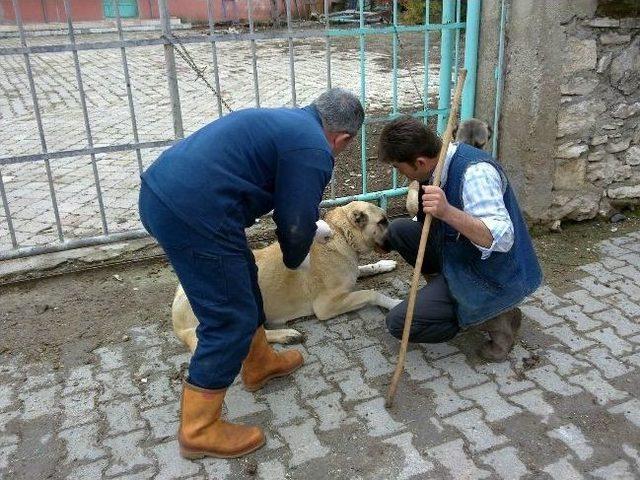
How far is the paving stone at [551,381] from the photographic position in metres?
3.56

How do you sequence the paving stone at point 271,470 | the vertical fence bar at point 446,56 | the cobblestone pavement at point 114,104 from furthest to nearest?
the cobblestone pavement at point 114,104 < the vertical fence bar at point 446,56 < the paving stone at point 271,470

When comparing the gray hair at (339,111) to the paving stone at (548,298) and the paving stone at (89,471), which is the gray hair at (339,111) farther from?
the paving stone at (548,298)

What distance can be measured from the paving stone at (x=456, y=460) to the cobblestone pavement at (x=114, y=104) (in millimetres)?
3736

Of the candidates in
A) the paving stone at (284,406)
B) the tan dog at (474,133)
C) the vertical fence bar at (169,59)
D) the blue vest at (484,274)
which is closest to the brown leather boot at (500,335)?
the blue vest at (484,274)

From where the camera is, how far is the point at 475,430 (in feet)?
10.8

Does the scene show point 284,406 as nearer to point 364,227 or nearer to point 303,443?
point 303,443

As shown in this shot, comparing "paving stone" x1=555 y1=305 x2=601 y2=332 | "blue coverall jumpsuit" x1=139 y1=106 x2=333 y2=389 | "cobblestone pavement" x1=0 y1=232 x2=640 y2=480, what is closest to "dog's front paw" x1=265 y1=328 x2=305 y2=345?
"cobblestone pavement" x1=0 y1=232 x2=640 y2=480

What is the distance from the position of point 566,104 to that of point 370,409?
3.27 m

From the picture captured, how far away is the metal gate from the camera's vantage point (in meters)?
4.83

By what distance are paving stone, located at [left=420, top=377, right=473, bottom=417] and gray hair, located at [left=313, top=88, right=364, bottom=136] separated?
1.66 meters

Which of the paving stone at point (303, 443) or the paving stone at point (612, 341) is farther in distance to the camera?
the paving stone at point (612, 341)

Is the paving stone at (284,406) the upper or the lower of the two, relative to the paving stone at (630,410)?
lower

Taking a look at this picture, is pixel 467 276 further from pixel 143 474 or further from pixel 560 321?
pixel 143 474

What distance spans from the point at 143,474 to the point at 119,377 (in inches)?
36.6
